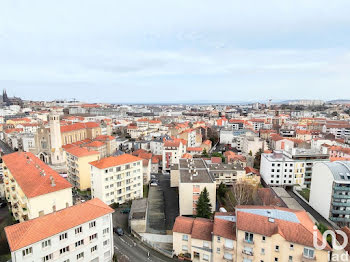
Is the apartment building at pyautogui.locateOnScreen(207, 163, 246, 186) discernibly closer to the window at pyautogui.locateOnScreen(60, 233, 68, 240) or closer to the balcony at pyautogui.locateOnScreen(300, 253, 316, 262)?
the balcony at pyautogui.locateOnScreen(300, 253, 316, 262)

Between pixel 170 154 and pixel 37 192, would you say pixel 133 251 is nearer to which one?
pixel 37 192

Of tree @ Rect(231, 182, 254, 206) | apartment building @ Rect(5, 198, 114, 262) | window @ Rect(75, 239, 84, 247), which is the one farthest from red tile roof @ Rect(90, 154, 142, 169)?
tree @ Rect(231, 182, 254, 206)

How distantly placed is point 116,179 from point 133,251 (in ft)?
41.9

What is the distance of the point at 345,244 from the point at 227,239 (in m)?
11.4

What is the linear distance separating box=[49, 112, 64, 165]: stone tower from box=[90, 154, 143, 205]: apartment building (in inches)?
1131

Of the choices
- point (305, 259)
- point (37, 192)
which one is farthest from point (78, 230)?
point (305, 259)

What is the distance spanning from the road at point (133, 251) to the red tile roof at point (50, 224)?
20.7 feet

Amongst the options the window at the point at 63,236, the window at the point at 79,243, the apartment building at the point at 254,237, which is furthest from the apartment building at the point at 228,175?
the window at the point at 63,236

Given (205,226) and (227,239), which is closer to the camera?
(227,239)

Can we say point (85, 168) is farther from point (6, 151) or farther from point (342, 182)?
point (6, 151)

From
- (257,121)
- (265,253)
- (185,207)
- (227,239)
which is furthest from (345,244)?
(257,121)

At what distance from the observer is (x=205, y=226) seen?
76.6 feet

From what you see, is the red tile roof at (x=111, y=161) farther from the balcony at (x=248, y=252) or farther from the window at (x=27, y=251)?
the balcony at (x=248, y=252)

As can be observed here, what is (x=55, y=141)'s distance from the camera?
192 ft
